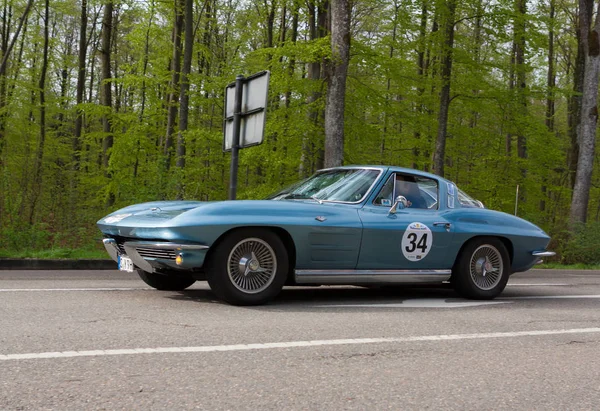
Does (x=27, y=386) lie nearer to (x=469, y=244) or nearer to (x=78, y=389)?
(x=78, y=389)

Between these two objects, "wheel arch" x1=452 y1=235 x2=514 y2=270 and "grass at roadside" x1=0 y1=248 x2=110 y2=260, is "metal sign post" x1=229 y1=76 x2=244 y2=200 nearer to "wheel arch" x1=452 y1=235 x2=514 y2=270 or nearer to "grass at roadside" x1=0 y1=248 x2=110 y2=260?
"grass at roadside" x1=0 y1=248 x2=110 y2=260

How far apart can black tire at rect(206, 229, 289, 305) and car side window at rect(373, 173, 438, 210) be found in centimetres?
146

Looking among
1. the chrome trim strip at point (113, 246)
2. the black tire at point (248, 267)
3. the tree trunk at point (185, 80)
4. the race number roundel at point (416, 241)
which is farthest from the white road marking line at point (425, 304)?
the tree trunk at point (185, 80)

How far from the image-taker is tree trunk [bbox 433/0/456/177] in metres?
20.7

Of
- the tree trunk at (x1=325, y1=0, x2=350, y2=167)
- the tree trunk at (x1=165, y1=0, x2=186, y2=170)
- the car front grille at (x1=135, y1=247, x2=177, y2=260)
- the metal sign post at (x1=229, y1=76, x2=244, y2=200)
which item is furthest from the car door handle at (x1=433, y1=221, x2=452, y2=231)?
the tree trunk at (x1=165, y1=0, x2=186, y2=170)

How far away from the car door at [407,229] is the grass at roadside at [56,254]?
20.8 ft

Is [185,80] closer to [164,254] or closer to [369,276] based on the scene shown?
[369,276]

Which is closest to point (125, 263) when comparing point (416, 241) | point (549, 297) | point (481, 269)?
point (416, 241)

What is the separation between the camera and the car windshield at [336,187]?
7332 mm

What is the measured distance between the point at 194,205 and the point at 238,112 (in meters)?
4.22

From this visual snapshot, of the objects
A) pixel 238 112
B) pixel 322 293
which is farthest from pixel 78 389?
pixel 238 112

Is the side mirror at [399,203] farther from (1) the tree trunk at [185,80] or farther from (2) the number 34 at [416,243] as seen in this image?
(1) the tree trunk at [185,80]

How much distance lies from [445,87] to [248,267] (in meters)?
16.3

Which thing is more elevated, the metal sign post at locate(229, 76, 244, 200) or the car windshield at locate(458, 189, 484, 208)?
the metal sign post at locate(229, 76, 244, 200)
